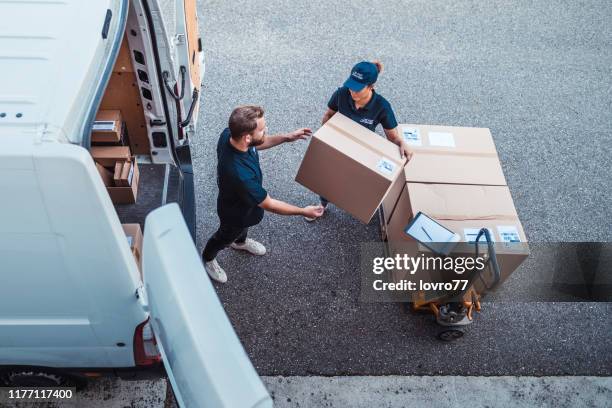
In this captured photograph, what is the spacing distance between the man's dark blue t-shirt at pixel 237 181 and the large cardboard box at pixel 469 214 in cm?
113

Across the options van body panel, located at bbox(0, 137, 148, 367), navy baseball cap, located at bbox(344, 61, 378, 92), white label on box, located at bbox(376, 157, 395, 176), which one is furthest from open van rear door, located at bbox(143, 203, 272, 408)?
navy baseball cap, located at bbox(344, 61, 378, 92)

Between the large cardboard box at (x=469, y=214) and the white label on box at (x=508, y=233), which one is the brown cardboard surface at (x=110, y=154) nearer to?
the large cardboard box at (x=469, y=214)

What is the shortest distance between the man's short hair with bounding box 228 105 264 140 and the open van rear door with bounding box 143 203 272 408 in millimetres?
882

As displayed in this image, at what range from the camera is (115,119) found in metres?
3.77

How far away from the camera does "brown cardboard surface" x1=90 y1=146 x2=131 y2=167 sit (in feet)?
12.5

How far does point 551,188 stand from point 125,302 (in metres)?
4.13

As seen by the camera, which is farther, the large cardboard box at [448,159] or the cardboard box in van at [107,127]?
the large cardboard box at [448,159]

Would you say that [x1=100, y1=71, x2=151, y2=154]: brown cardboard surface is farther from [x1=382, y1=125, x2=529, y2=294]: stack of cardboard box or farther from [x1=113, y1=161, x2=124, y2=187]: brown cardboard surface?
[x1=382, y1=125, x2=529, y2=294]: stack of cardboard box

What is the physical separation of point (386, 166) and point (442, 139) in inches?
31.5

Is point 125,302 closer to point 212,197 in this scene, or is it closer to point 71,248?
point 71,248

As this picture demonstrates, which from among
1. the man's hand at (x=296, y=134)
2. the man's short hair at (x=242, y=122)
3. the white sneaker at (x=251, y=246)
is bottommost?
the white sneaker at (x=251, y=246)

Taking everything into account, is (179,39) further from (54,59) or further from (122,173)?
(54,59)

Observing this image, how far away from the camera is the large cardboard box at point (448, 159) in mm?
3875

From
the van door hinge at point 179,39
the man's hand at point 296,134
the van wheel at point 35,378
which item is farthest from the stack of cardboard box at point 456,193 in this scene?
the van wheel at point 35,378
